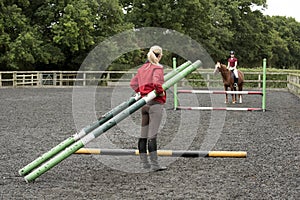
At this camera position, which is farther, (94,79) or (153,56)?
(94,79)

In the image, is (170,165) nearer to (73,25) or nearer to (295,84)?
(295,84)

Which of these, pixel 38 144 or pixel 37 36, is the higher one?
pixel 37 36

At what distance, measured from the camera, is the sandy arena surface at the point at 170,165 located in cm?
531

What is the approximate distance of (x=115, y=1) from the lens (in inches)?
1425

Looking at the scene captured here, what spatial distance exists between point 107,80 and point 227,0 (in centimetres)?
3039

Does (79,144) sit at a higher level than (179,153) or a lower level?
higher

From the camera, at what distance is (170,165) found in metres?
6.77

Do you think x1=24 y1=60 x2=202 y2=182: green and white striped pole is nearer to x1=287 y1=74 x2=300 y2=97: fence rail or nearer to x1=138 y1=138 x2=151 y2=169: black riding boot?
x1=138 y1=138 x2=151 y2=169: black riding boot

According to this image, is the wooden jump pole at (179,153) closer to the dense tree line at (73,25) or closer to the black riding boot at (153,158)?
the black riding boot at (153,158)

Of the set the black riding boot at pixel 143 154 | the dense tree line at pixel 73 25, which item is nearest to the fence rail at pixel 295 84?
the dense tree line at pixel 73 25

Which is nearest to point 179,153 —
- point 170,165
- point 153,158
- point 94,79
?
point 170,165

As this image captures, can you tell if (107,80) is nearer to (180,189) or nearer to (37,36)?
(37,36)

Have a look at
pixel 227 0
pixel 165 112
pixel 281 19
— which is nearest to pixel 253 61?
pixel 227 0

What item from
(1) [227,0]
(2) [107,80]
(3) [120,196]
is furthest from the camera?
(1) [227,0]
